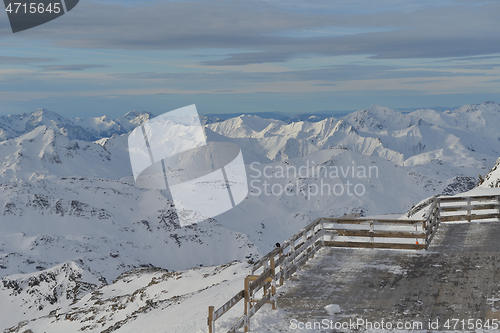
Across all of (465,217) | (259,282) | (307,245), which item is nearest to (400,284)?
(307,245)

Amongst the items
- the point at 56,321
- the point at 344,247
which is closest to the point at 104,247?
the point at 56,321

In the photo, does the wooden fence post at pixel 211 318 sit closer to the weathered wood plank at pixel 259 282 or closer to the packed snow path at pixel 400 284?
the weathered wood plank at pixel 259 282

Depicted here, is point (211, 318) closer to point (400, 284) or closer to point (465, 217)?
point (400, 284)

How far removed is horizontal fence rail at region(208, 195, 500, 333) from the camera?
1229 cm

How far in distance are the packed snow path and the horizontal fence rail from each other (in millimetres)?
382

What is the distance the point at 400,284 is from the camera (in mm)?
14953

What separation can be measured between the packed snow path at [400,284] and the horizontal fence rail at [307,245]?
0.38 meters

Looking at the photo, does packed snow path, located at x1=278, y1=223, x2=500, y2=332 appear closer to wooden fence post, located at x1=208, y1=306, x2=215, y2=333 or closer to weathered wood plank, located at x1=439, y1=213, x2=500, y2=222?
wooden fence post, located at x1=208, y1=306, x2=215, y2=333

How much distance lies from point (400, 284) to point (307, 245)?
3.91m

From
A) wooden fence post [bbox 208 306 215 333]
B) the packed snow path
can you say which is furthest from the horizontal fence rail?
the packed snow path

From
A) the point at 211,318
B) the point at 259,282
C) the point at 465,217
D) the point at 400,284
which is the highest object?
the point at 211,318

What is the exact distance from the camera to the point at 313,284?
1537cm

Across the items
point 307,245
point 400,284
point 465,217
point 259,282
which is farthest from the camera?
point 465,217

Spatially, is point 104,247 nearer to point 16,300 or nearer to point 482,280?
point 16,300
